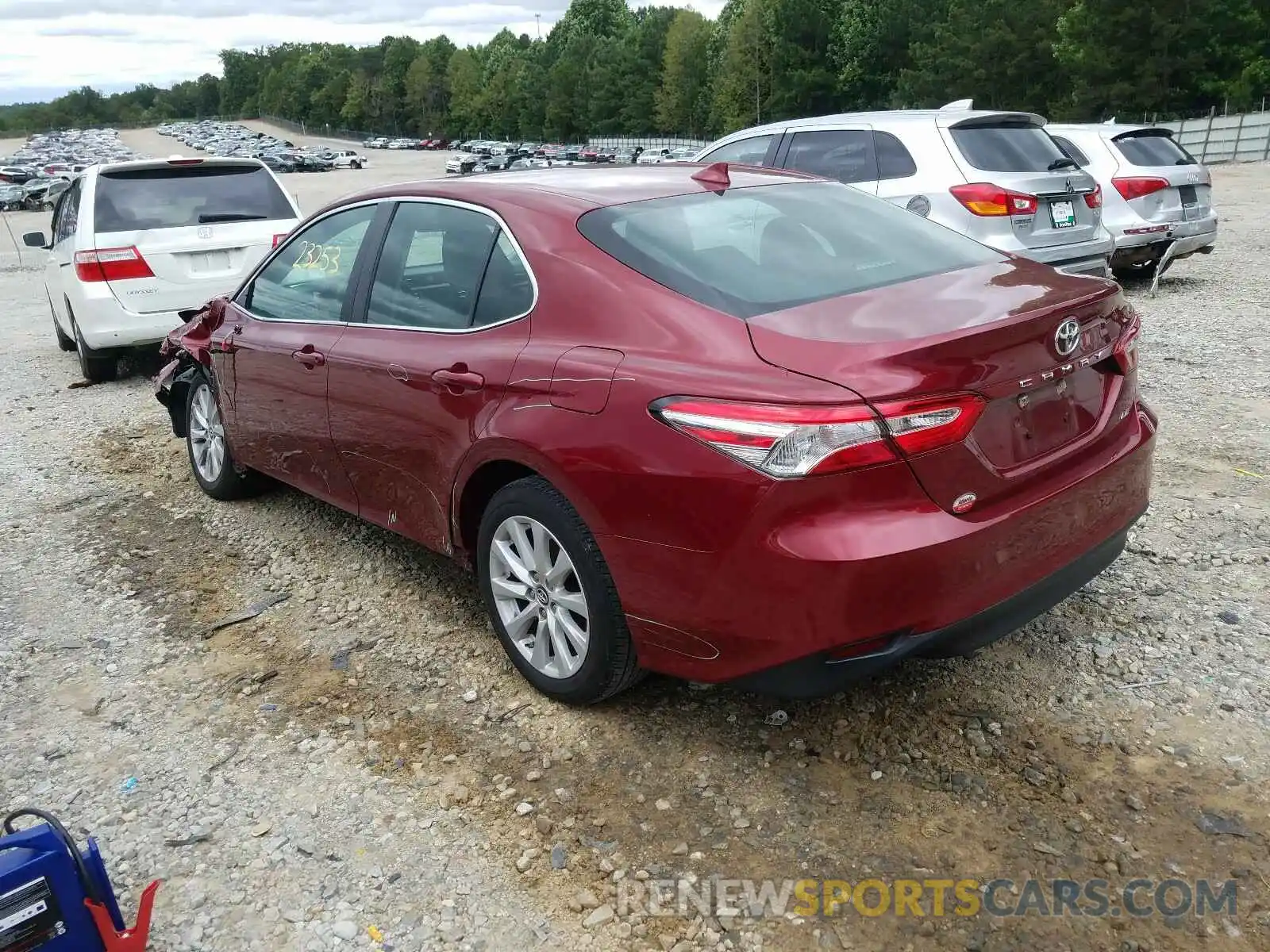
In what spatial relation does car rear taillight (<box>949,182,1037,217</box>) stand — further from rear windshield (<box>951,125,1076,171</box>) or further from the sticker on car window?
the sticker on car window

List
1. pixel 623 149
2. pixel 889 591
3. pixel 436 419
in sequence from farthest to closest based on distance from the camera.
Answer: pixel 623 149 → pixel 436 419 → pixel 889 591

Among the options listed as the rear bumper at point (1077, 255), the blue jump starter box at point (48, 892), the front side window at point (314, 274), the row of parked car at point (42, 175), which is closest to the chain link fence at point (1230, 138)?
the rear bumper at point (1077, 255)

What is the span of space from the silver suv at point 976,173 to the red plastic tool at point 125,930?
685 centimetres

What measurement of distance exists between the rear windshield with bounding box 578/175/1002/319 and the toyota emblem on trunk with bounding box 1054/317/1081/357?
0.51 metres

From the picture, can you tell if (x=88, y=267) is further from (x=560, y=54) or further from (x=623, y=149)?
(x=560, y=54)

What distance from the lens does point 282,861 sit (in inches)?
111

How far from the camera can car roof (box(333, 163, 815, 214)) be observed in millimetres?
3572

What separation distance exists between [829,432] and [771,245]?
1024 mm

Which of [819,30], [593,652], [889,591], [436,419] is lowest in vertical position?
[593,652]

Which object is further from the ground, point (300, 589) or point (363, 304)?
point (363, 304)

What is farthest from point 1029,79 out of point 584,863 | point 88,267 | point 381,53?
point 381,53

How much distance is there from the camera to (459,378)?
3412 millimetres

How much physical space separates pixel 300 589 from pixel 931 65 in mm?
65957

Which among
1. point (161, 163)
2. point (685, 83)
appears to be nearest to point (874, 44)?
point (685, 83)
